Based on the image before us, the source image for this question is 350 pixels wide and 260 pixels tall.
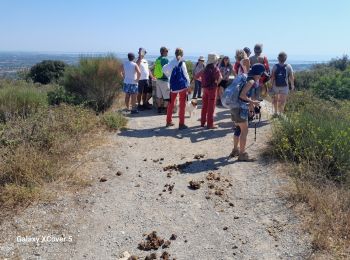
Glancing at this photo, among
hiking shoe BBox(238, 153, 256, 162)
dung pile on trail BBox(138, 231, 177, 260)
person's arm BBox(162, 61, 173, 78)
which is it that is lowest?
dung pile on trail BBox(138, 231, 177, 260)

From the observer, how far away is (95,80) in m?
11.1

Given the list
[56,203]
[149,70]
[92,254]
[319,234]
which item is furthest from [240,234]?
[149,70]

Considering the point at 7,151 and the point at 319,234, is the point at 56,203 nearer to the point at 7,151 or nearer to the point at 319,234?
the point at 7,151

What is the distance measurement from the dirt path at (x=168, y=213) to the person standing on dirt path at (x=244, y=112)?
0.66 ft

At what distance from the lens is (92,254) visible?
4.21m

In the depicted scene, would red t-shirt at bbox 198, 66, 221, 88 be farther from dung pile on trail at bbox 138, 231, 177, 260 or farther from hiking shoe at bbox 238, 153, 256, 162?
dung pile on trail at bbox 138, 231, 177, 260

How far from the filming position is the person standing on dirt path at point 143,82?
33.9 feet

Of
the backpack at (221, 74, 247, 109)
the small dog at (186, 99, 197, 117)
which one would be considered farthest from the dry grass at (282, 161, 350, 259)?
the small dog at (186, 99, 197, 117)

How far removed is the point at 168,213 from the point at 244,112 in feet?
7.46

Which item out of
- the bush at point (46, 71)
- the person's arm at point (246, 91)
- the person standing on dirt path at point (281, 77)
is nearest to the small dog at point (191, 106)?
the person standing on dirt path at point (281, 77)

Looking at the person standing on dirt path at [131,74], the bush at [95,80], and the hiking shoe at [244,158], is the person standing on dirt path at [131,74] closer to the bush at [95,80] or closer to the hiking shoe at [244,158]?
the bush at [95,80]

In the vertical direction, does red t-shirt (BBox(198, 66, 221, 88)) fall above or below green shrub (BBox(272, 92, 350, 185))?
above

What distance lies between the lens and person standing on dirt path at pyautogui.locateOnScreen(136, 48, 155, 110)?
10320mm

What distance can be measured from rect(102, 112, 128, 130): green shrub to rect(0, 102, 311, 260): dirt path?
1393mm
